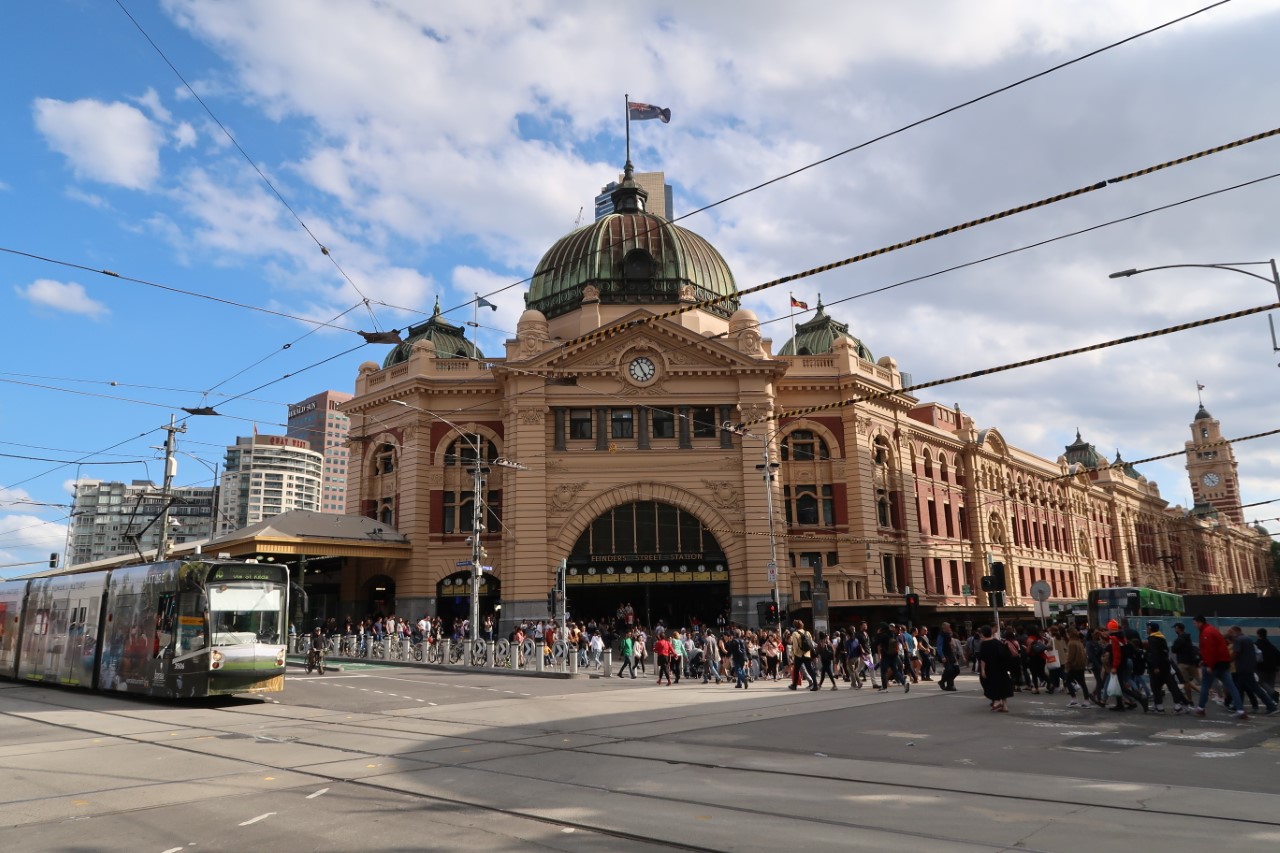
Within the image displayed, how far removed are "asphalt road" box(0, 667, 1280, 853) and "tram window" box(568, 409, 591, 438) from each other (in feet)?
88.6

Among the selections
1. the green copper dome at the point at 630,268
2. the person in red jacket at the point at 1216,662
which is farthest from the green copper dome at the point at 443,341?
the person in red jacket at the point at 1216,662

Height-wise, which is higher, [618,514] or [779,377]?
[779,377]

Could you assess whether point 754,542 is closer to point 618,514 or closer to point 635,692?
point 618,514

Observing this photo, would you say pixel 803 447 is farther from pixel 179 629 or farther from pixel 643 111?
pixel 179 629

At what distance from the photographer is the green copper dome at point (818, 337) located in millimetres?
57469

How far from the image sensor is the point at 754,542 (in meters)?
45.2

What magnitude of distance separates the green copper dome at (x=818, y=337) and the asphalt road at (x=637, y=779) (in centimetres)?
3913

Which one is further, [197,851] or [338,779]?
[338,779]

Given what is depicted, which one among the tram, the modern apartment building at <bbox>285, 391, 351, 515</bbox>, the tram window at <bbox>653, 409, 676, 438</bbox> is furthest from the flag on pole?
the modern apartment building at <bbox>285, 391, 351, 515</bbox>

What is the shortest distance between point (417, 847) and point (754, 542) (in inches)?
1492

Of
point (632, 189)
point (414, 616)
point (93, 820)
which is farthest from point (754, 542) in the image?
point (93, 820)

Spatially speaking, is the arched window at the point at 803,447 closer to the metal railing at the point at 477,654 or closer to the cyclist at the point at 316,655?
the metal railing at the point at 477,654

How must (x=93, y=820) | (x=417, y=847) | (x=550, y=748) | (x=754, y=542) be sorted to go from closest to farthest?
1. (x=417, y=847)
2. (x=93, y=820)
3. (x=550, y=748)
4. (x=754, y=542)

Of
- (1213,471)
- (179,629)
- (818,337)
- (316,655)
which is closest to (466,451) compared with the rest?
(316,655)
